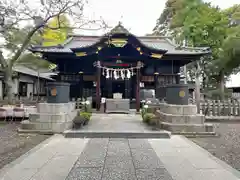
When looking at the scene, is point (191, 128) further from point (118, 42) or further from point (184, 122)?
point (118, 42)

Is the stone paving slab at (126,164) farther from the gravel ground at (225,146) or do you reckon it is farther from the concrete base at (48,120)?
the concrete base at (48,120)

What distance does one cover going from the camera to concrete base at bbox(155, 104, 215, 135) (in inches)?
250

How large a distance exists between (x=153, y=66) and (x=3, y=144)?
1024cm

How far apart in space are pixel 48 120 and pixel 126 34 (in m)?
6.43

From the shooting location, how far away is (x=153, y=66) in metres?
12.6

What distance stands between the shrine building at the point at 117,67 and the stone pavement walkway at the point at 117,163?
6.21 meters

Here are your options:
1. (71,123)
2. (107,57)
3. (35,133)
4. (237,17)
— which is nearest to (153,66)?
(107,57)

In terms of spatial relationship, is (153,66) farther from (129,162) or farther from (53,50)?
(129,162)

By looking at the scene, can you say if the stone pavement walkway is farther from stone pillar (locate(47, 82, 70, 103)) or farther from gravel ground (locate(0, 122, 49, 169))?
stone pillar (locate(47, 82, 70, 103))

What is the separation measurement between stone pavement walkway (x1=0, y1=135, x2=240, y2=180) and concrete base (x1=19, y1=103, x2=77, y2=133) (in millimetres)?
1097

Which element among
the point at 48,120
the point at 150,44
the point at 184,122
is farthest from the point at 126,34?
the point at 150,44

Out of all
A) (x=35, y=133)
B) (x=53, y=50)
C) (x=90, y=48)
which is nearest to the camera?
(x=35, y=133)

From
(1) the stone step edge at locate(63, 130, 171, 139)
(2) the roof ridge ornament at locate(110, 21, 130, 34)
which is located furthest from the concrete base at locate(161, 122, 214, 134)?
(2) the roof ridge ornament at locate(110, 21, 130, 34)

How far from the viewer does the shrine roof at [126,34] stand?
407 inches
